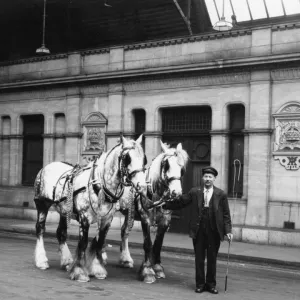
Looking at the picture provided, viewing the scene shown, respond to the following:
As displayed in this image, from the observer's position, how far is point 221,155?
18.8m

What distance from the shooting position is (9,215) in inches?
962

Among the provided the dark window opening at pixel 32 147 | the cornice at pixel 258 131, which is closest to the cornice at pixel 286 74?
the cornice at pixel 258 131

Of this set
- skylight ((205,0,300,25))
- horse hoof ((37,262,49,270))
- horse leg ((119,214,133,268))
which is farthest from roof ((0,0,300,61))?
horse hoof ((37,262,49,270))

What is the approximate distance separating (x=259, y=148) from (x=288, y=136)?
0.98m

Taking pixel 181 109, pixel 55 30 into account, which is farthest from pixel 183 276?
pixel 55 30

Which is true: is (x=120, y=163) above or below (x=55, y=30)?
below

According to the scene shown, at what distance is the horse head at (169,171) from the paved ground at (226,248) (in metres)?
4.73

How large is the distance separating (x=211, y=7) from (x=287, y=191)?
11.1 metres

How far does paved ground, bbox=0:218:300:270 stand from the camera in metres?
14.3

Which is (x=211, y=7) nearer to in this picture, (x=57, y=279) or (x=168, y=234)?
(x=168, y=234)

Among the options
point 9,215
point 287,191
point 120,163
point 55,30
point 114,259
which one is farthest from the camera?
point 55,30

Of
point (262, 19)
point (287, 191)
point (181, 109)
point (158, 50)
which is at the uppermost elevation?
point (262, 19)

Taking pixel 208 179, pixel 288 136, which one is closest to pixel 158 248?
pixel 208 179

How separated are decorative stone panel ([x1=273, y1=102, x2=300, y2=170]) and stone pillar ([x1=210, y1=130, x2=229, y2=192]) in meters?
1.74
